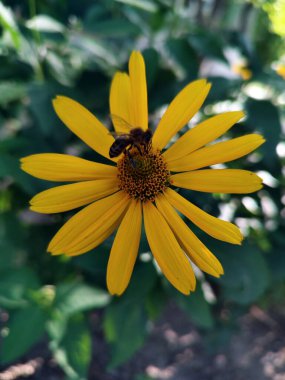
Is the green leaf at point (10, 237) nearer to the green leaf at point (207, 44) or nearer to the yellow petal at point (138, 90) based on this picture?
the yellow petal at point (138, 90)

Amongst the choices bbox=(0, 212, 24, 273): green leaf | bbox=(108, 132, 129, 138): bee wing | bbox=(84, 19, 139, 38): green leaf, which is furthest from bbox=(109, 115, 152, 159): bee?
bbox=(0, 212, 24, 273): green leaf

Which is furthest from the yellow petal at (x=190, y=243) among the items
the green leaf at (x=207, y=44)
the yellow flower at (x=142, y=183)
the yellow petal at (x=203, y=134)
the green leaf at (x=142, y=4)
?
the green leaf at (x=207, y=44)

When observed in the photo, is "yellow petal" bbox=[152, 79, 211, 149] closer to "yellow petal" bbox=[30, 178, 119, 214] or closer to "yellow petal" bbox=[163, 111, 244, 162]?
"yellow petal" bbox=[163, 111, 244, 162]

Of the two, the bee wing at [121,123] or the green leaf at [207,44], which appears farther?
the green leaf at [207,44]

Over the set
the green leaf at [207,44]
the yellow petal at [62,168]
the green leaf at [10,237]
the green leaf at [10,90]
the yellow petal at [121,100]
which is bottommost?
the yellow petal at [62,168]

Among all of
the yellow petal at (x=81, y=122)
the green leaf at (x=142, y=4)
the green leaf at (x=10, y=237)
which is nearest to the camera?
the yellow petal at (x=81, y=122)

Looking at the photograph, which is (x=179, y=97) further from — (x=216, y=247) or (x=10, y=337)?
(x=10, y=337)
